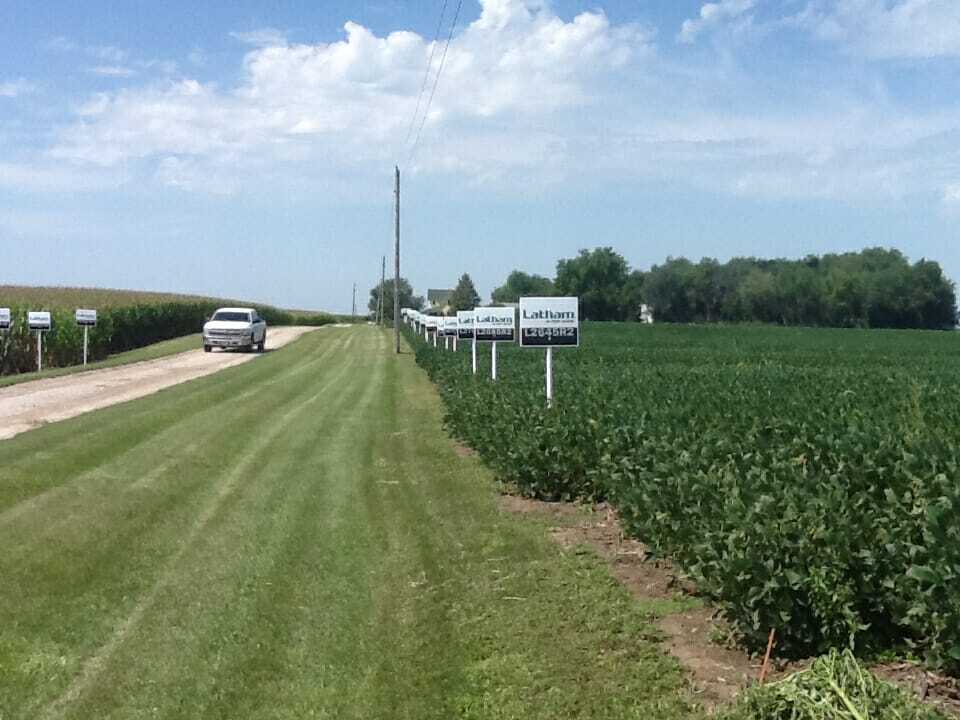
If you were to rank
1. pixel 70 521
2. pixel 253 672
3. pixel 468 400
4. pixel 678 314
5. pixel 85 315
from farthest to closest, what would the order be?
pixel 678 314 → pixel 85 315 → pixel 468 400 → pixel 70 521 → pixel 253 672

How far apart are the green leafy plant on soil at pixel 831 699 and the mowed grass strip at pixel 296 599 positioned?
53 centimetres

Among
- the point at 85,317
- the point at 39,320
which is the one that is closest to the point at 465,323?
the point at 39,320

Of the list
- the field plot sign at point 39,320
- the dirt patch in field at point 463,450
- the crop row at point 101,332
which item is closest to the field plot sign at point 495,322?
the dirt patch in field at point 463,450

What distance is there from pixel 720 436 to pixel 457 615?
95.8 inches

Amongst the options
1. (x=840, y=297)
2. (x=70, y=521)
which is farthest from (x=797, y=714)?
(x=840, y=297)

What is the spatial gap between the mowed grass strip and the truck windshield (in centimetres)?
3308

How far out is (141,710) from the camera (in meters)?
5.73

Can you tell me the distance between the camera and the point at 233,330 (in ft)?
153

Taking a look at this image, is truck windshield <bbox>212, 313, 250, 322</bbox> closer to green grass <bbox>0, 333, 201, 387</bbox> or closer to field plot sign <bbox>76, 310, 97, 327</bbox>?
green grass <bbox>0, 333, 201, 387</bbox>

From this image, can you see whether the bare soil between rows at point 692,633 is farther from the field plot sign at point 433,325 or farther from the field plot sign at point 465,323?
the field plot sign at point 433,325

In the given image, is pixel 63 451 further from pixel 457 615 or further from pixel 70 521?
pixel 457 615

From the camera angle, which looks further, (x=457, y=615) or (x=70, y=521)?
(x=70, y=521)

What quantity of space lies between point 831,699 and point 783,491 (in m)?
1.62

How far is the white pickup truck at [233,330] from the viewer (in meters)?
46.2
